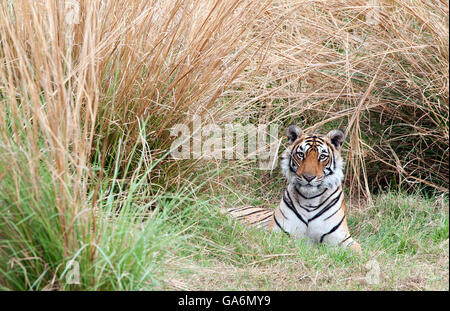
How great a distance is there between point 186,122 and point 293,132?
82cm

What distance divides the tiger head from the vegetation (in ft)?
0.87

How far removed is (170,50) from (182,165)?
76cm

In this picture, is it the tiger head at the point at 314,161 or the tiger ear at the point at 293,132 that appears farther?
the tiger ear at the point at 293,132

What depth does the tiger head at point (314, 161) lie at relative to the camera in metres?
4.29

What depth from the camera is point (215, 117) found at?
4430 mm

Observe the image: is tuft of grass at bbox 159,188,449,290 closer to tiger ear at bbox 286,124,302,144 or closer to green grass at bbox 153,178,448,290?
green grass at bbox 153,178,448,290

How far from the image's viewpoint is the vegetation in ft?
9.47

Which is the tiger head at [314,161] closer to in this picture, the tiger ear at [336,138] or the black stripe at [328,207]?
the tiger ear at [336,138]

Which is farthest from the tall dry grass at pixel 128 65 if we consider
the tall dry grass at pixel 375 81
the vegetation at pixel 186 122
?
the tall dry grass at pixel 375 81

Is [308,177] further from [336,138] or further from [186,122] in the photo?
[186,122]

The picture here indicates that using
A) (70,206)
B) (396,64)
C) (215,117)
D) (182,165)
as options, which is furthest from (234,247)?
(396,64)

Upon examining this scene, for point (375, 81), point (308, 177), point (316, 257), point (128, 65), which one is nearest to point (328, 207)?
point (308, 177)

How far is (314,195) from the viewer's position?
14.4 ft
